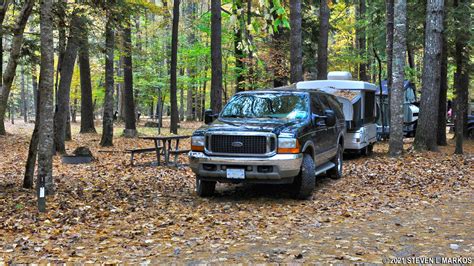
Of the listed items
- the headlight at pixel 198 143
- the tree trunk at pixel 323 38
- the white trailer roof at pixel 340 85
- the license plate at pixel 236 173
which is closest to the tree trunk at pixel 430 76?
the white trailer roof at pixel 340 85

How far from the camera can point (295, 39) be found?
1669cm

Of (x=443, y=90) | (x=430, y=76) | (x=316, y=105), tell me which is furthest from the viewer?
(x=443, y=90)

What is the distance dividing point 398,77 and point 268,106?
6.09 metres

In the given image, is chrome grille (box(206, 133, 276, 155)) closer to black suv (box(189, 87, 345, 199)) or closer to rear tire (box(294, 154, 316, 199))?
black suv (box(189, 87, 345, 199))

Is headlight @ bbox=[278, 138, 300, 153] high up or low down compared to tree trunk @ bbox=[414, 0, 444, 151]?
down

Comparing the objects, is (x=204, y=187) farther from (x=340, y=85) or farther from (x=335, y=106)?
(x=340, y=85)

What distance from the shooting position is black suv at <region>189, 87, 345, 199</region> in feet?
25.1

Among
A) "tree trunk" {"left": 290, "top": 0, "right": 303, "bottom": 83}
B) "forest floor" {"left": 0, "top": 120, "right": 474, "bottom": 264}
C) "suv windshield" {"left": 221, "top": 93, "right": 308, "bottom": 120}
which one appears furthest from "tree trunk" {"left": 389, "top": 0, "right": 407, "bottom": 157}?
"suv windshield" {"left": 221, "top": 93, "right": 308, "bottom": 120}

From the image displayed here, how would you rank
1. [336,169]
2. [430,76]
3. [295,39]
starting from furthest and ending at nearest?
1. [295,39]
2. [430,76]
3. [336,169]

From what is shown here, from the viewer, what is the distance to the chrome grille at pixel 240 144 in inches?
301

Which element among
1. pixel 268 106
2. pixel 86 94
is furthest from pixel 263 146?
pixel 86 94

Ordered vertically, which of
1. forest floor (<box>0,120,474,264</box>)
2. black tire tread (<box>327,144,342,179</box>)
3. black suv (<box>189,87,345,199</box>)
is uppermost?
black suv (<box>189,87,345,199</box>)

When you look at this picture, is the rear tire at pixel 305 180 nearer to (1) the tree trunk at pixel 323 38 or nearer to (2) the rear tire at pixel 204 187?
(2) the rear tire at pixel 204 187

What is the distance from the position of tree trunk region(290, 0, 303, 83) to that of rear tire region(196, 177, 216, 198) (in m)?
9.56
